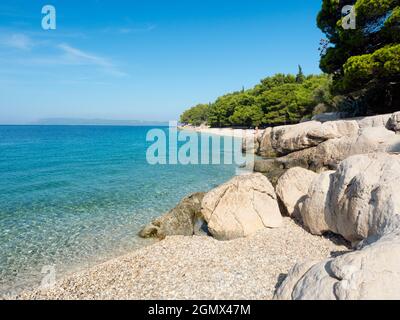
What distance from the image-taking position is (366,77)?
19.6 m

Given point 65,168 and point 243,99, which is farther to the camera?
point 243,99

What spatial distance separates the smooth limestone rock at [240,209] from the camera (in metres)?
10.7

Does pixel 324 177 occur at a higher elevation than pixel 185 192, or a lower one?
higher

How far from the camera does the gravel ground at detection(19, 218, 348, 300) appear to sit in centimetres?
691

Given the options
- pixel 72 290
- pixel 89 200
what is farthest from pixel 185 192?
pixel 72 290

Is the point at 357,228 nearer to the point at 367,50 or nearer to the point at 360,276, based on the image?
the point at 360,276

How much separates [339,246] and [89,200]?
13449 mm

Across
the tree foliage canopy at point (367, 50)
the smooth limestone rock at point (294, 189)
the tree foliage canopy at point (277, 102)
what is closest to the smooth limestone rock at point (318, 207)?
the smooth limestone rock at point (294, 189)

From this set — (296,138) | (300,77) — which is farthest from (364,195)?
(300,77)

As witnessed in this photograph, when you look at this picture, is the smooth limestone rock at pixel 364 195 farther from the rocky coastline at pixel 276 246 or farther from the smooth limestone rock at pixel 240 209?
the smooth limestone rock at pixel 240 209

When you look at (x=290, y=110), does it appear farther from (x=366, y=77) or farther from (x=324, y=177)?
(x=324, y=177)

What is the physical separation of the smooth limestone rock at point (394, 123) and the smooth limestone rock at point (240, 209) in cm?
910

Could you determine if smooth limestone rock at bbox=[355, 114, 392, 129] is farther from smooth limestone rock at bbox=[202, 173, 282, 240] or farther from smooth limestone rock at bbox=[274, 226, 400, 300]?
smooth limestone rock at bbox=[274, 226, 400, 300]

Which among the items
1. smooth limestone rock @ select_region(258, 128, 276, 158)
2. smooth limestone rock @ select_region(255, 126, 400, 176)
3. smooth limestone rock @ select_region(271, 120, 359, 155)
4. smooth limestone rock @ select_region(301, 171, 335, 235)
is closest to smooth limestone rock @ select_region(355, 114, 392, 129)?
smooth limestone rock @ select_region(271, 120, 359, 155)
